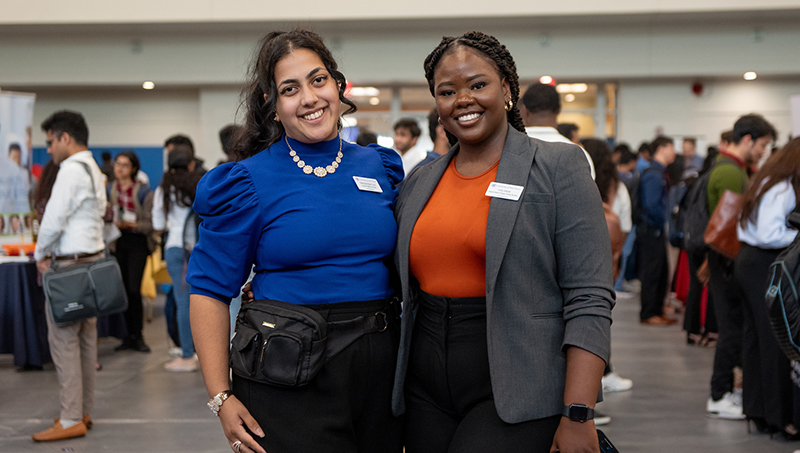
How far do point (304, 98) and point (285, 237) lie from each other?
38 cm

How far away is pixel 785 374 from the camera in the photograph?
12.9 feet

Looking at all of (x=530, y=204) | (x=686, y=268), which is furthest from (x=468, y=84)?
(x=686, y=268)

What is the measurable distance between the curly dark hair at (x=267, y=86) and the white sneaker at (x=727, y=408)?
361cm

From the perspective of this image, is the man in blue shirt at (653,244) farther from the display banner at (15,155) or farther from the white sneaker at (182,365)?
the display banner at (15,155)

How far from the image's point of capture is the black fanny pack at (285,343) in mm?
1673

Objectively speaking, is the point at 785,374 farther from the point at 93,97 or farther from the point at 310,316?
the point at 93,97

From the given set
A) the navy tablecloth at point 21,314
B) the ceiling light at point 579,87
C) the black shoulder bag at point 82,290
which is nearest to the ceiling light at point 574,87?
the ceiling light at point 579,87

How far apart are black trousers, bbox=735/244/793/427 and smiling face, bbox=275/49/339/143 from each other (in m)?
3.05

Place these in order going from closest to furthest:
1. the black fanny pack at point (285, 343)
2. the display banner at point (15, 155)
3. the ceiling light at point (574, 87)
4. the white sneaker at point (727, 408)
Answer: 1. the black fanny pack at point (285, 343)
2. the white sneaker at point (727, 408)
3. the display banner at point (15, 155)
4. the ceiling light at point (574, 87)

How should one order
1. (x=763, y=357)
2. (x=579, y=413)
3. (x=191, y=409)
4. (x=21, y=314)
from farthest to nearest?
(x=21, y=314) < (x=191, y=409) < (x=763, y=357) < (x=579, y=413)

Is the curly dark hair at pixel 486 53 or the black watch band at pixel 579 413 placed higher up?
the curly dark hair at pixel 486 53

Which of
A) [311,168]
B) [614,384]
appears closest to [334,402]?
[311,168]

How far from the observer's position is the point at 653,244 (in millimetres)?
7504

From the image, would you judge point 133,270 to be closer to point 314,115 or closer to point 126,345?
point 126,345
